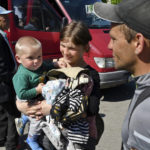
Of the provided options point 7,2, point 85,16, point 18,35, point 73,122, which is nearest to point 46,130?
point 73,122

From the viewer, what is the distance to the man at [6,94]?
8.84 feet

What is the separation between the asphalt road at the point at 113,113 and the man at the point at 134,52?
2446 mm

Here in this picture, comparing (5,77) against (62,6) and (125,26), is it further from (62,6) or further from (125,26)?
(62,6)

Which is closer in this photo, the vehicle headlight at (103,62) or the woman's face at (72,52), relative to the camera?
the woman's face at (72,52)

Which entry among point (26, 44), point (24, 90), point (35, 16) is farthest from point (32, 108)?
point (35, 16)

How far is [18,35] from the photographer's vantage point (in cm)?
423

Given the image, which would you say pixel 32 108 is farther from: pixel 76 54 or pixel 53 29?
pixel 53 29

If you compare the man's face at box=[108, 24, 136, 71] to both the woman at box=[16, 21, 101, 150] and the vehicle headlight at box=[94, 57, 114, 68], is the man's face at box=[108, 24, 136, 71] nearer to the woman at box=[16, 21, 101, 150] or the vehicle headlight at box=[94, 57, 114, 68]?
the woman at box=[16, 21, 101, 150]

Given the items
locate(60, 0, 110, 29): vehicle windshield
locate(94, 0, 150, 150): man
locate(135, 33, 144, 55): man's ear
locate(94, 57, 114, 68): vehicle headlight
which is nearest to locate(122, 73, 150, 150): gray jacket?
locate(94, 0, 150, 150): man

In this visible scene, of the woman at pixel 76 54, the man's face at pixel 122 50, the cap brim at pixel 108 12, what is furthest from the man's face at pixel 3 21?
the man's face at pixel 122 50

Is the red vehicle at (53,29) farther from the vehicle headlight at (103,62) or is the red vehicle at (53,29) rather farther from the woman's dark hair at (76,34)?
the woman's dark hair at (76,34)

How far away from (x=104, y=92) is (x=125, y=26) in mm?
4564

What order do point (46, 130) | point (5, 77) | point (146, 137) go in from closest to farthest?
point (146, 137) → point (46, 130) → point (5, 77)

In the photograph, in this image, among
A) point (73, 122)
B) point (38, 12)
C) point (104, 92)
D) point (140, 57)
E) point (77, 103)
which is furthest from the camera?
point (104, 92)
